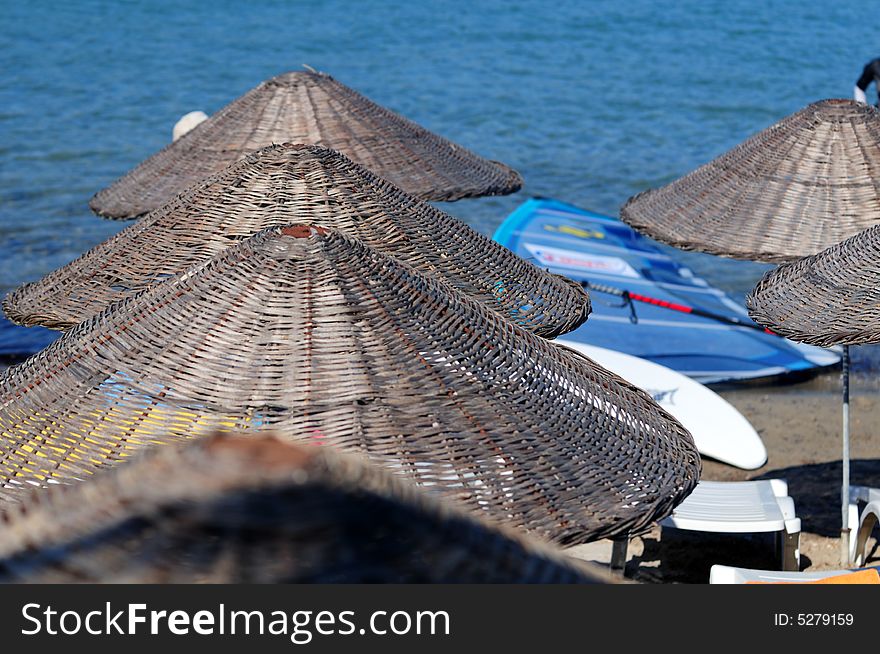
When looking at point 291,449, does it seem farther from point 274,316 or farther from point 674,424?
point 674,424

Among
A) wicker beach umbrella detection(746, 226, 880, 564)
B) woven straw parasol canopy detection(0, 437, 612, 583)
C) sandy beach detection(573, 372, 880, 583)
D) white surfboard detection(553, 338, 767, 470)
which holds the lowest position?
sandy beach detection(573, 372, 880, 583)

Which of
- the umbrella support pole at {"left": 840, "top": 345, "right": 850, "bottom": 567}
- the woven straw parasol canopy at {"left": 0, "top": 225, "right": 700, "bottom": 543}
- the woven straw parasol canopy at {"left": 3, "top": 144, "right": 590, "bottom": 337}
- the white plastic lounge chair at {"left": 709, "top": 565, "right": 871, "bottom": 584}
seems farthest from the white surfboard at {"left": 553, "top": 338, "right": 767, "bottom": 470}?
the woven straw parasol canopy at {"left": 0, "top": 225, "right": 700, "bottom": 543}

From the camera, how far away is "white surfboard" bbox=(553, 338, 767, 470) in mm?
7258

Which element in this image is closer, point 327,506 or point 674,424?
point 327,506

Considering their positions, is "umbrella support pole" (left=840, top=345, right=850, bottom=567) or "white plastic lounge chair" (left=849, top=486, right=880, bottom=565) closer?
"white plastic lounge chair" (left=849, top=486, right=880, bottom=565)

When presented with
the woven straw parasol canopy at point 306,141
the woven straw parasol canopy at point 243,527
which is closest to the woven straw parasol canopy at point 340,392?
the woven straw parasol canopy at point 243,527

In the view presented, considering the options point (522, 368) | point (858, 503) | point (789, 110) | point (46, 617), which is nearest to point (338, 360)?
point (522, 368)

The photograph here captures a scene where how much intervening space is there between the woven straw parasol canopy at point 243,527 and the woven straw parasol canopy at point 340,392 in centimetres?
127

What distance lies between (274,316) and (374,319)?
0.85 ft

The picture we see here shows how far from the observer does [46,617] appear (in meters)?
1.59

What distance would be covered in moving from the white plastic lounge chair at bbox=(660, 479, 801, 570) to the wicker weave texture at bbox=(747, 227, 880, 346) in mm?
1142

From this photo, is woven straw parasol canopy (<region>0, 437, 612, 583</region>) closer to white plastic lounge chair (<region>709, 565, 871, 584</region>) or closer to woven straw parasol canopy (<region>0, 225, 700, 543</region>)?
woven straw parasol canopy (<region>0, 225, 700, 543</region>)

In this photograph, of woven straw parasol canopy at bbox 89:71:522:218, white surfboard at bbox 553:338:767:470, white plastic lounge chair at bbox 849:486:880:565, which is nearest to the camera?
white plastic lounge chair at bbox 849:486:880:565

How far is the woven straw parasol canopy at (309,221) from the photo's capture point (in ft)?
14.2
